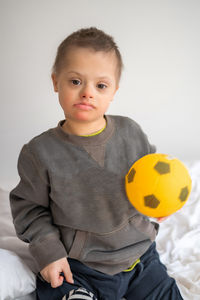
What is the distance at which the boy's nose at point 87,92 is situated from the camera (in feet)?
3.48

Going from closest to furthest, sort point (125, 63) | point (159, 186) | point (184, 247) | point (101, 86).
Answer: point (159, 186) < point (101, 86) < point (184, 247) < point (125, 63)

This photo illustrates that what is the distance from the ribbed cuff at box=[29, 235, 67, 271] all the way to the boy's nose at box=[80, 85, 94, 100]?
1.52 ft

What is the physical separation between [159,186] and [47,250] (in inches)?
16.7

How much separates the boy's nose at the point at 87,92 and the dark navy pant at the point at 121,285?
555mm

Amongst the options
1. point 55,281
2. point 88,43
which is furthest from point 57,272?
point 88,43

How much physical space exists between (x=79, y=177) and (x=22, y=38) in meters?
1.61

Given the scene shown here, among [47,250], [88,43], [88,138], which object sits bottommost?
[47,250]

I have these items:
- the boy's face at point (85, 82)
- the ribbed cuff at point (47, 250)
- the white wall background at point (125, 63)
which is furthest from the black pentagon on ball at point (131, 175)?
the white wall background at point (125, 63)

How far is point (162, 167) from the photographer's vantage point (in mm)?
1014

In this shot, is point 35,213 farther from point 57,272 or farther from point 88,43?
point 88,43

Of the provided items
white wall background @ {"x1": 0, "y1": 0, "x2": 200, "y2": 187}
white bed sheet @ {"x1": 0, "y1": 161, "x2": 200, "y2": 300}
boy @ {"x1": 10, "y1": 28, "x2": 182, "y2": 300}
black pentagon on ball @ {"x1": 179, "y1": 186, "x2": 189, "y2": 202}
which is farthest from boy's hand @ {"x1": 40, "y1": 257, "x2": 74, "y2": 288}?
white wall background @ {"x1": 0, "y1": 0, "x2": 200, "y2": 187}

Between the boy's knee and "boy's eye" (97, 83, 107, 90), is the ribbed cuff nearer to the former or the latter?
the boy's knee

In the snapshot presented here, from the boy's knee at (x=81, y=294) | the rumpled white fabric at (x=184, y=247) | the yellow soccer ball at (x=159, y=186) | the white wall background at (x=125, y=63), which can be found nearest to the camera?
the yellow soccer ball at (x=159, y=186)

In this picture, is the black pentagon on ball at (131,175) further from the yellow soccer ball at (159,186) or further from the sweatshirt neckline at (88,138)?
the sweatshirt neckline at (88,138)
